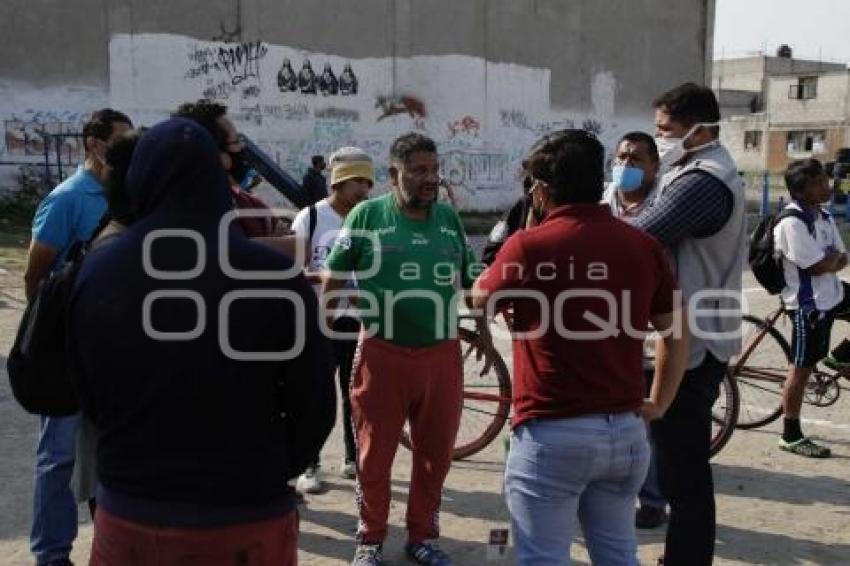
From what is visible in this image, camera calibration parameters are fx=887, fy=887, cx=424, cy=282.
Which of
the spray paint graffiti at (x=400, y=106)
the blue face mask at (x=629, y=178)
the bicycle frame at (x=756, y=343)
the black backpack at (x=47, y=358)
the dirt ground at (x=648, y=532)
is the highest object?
the spray paint graffiti at (x=400, y=106)

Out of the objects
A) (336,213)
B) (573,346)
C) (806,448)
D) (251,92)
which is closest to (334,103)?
(251,92)

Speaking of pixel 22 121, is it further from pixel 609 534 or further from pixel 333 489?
pixel 609 534

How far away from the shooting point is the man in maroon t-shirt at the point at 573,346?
262cm

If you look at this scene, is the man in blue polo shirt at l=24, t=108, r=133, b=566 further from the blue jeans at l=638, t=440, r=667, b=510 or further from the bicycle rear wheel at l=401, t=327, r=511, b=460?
the blue jeans at l=638, t=440, r=667, b=510

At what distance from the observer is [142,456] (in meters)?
2.08

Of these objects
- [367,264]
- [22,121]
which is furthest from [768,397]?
[22,121]

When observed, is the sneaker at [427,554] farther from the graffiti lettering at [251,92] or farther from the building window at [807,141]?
the building window at [807,141]

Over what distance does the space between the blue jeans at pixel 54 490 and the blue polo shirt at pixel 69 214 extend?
0.66 meters

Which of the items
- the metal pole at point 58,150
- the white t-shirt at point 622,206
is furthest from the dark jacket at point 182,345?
the metal pole at point 58,150

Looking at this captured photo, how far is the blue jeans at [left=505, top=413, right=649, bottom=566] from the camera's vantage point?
8.64 feet

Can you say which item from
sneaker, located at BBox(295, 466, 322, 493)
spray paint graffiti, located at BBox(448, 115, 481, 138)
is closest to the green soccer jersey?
sneaker, located at BBox(295, 466, 322, 493)

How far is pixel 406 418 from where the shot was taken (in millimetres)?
3965

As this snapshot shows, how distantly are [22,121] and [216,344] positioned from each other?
16929 mm

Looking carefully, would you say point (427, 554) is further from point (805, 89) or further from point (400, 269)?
point (805, 89)
